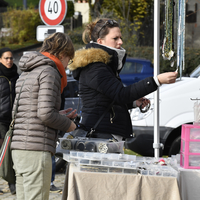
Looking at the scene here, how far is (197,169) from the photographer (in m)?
2.52

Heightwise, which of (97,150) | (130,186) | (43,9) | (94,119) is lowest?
(130,186)

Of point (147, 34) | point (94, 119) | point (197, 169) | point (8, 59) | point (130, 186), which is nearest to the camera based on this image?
point (130, 186)

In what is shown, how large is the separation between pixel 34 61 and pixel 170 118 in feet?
10.8

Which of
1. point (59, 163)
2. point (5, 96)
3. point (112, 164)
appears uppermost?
point (5, 96)

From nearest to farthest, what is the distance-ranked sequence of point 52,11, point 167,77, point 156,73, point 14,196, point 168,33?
point 167,77 → point 168,33 → point 156,73 → point 14,196 → point 52,11

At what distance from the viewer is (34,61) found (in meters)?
2.56

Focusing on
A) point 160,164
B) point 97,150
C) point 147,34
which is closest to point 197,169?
point 160,164

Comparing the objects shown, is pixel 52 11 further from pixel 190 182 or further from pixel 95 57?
pixel 190 182

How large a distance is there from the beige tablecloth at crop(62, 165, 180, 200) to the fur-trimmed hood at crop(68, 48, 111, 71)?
0.88 metres

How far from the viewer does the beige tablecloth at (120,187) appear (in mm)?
2348

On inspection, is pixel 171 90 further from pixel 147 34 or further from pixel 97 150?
pixel 147 34

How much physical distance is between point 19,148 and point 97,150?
562mm

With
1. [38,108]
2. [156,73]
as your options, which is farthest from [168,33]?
[38,108]

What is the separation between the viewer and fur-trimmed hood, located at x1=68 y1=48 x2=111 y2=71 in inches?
109
